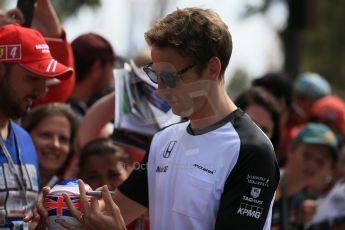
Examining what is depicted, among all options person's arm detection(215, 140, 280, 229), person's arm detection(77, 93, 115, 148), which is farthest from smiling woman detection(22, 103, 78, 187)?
person's arm detection(215, 140, 280, 229)

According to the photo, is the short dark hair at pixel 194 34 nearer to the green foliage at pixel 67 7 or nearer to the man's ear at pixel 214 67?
the man's ear at pixel 214 67

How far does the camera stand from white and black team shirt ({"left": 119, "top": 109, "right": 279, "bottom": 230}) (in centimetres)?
412

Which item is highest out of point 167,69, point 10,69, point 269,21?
point 167,69

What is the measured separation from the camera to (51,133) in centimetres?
624

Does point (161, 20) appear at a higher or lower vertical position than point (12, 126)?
higher

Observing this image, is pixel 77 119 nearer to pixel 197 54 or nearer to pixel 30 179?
pixel 30 179

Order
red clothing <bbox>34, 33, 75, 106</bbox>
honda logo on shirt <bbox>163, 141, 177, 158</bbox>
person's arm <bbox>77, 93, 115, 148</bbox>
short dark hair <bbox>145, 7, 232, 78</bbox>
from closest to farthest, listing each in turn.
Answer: short dark hair <bbox>145, 7, 232, 78</bbox> < honda logo on shirt <bbox>163, 141, 177, 158</bbox> < red clothing <bbox>34, 33, 75, 106</bbox> < person's arm <bbox>77, 93, 115, 148</bbox>

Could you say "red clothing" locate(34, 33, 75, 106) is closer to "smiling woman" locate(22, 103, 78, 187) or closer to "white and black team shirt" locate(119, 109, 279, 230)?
"smiling woman" locate(22, 103, 78, 187)

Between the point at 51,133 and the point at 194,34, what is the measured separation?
2284 millimetres

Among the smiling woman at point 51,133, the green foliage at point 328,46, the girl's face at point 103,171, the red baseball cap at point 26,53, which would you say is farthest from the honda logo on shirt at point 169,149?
the green foliage at point 328,46

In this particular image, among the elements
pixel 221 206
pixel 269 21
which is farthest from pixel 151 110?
pixel 269 21

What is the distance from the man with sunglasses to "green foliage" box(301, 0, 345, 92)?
98.8 feet

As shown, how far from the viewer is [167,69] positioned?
4281 mm

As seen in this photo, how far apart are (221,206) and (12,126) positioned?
1536mm
